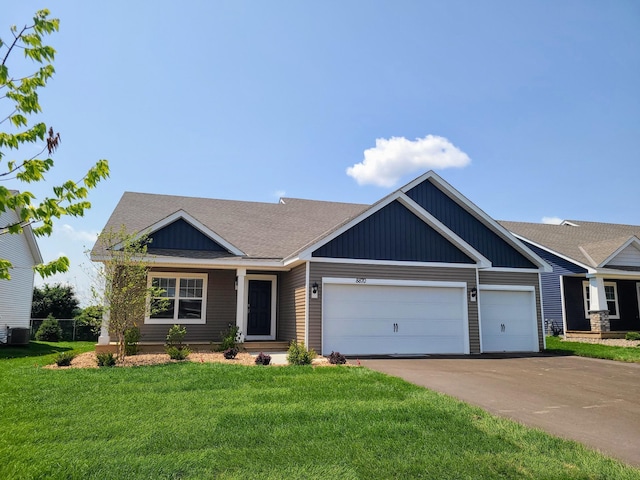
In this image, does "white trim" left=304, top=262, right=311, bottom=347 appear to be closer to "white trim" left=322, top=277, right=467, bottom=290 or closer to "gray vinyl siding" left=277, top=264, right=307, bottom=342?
"gray vinyl siding" left=277, top=264, right=307, bottom=342

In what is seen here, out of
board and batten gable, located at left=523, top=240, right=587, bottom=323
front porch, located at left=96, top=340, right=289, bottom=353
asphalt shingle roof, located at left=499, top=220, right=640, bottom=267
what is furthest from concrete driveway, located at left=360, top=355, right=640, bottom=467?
asphalt shingle roof, located at left=499, top=220, right=640, bottom=267

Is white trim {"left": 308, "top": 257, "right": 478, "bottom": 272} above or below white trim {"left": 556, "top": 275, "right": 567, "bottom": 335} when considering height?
above

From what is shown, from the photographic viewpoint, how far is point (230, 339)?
1390 centimetres

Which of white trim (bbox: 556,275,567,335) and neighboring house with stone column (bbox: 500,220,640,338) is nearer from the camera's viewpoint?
neighboring house with stone column (bbox: 500,220,640,338)

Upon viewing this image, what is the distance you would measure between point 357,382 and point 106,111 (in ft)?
23.4

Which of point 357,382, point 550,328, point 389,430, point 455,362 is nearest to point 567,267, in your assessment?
point 550,328

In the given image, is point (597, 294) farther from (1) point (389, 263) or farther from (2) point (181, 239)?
(2) point (181, 239)

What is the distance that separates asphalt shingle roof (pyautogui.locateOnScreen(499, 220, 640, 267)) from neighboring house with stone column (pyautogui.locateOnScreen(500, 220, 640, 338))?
43mm

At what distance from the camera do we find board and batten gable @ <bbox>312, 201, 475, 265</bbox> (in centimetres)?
1407

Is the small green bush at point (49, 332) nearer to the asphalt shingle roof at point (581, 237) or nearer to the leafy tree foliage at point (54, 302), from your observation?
the leafy tree foliage at point (54, 302)

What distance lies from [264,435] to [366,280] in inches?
350

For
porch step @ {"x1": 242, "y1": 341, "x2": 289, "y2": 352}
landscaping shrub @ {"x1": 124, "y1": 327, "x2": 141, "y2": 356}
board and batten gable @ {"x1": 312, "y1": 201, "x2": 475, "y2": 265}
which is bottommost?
porch step @ {"x1": 242, "y1": 341, "x2": 289, "y2": 352}

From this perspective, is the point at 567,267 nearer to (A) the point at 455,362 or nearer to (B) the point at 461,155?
(B) the point at 461,155

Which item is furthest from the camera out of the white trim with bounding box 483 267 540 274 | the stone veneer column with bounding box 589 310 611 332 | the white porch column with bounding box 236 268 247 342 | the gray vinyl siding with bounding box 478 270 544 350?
the stone veneer column with bounding box 589 310 611 332
